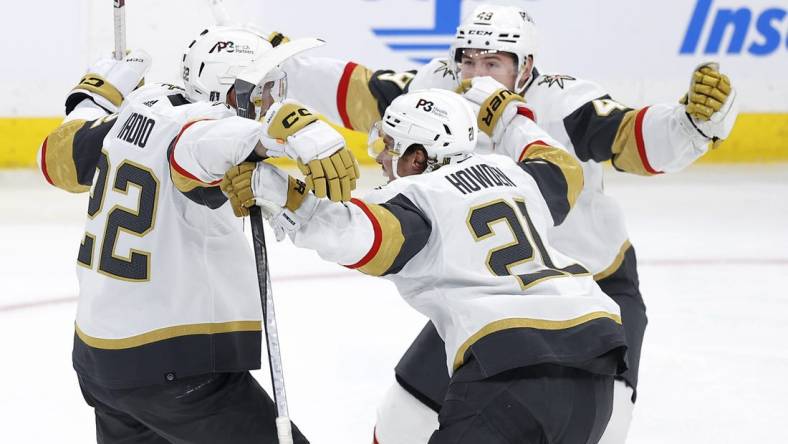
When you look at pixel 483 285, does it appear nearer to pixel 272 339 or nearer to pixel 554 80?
pixel 272 339

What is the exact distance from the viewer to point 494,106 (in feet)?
10.6

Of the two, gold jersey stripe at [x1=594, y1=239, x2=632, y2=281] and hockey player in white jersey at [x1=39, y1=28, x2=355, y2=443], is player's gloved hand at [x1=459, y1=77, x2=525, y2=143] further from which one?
hockey player in white jersey at [x1=39, y1=28, x2=355, y2=443]

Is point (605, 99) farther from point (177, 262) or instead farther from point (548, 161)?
point (177, 262)

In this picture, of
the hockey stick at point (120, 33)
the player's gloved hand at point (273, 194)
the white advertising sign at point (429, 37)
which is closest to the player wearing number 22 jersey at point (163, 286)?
the player's gloved hand at point (273, 194)

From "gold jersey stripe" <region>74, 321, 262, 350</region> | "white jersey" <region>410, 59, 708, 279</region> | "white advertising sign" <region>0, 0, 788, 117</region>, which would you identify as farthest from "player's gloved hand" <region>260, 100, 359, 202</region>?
"white advertising sign" <region>0, 0, 788, 117</region>

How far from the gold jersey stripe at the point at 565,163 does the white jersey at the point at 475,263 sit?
38 centimetres

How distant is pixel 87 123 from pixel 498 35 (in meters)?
1.14

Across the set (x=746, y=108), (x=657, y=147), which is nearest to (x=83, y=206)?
(x=746, y=108)

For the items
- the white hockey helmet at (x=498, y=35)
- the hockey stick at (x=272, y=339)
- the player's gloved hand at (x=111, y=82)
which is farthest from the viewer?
the white hockey helmet at (x=498, y=35)

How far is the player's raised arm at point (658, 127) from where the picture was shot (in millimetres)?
3293

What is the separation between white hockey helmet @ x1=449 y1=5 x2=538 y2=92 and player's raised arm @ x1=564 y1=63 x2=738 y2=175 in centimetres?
22

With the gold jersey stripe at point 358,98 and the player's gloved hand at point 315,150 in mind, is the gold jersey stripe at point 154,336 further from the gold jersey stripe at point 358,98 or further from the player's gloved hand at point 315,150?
the gold jersey stripe at point 358,98

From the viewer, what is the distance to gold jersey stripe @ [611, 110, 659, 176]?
3418 mm

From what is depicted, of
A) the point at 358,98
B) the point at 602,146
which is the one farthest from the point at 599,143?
the point at 358,98
